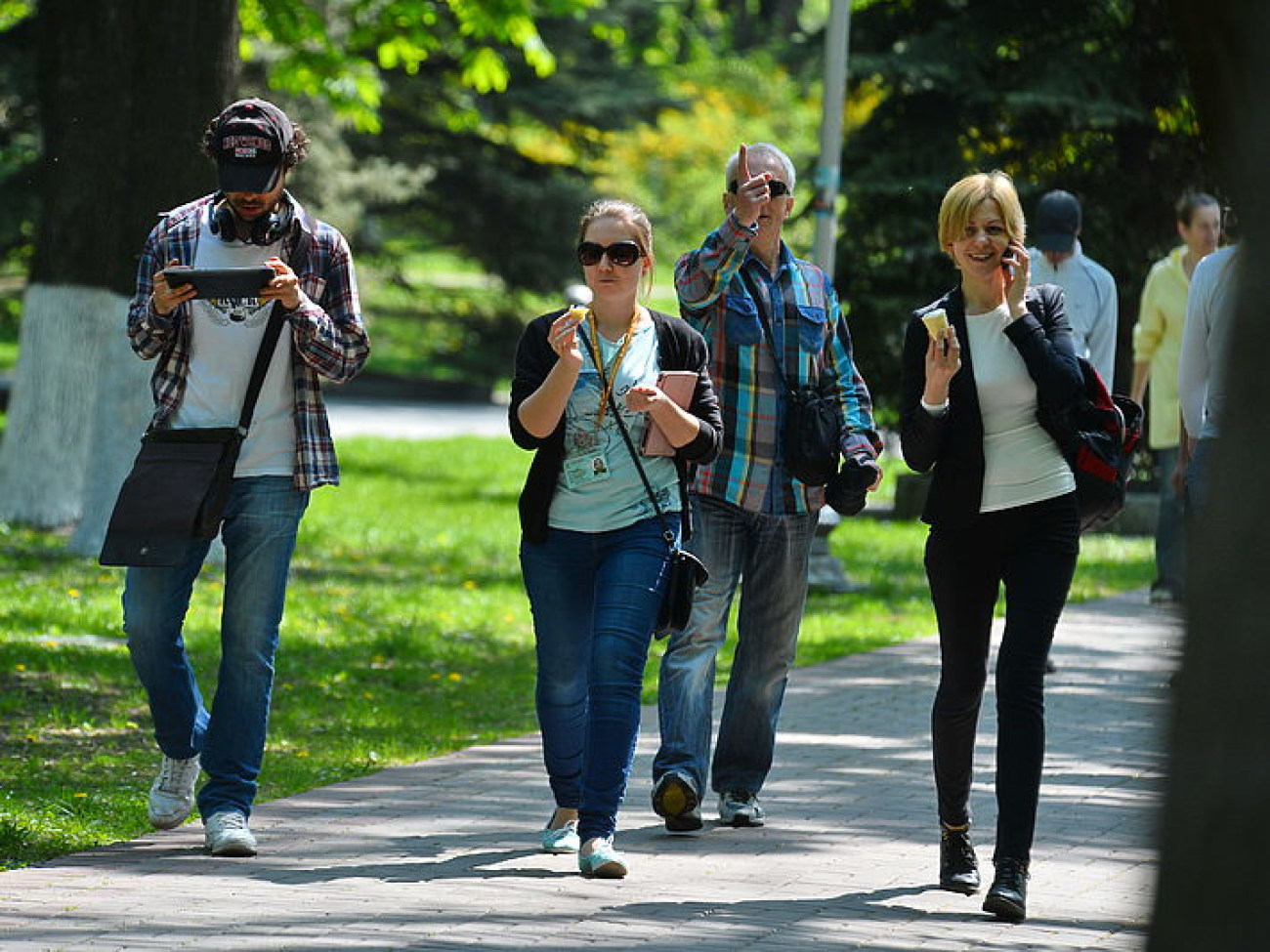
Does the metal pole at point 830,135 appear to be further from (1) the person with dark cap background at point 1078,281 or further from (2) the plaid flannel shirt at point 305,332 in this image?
(2) the plaid flannel shirt at point 305,332

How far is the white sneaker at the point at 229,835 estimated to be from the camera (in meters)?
6.25

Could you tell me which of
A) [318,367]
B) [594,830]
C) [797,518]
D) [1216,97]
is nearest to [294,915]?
[594,830]

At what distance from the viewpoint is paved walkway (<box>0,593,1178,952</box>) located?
5.44 meters

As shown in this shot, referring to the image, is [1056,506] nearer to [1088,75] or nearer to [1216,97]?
[1216,97]

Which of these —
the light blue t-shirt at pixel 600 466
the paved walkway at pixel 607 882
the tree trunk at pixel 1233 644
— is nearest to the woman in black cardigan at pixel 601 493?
the light blue t-shirt at pixel 600 466

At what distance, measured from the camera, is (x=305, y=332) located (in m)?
6.20

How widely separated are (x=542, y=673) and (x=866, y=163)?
43.4 ft

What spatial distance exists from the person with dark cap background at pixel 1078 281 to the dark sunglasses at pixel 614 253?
341cm

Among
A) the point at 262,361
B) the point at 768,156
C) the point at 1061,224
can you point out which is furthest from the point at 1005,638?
the point at 1061,224

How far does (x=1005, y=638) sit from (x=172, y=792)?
251 centimetres

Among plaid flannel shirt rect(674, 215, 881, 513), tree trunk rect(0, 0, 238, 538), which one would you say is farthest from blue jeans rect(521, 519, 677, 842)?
tree trunk rect(0, 0, 238, 538)

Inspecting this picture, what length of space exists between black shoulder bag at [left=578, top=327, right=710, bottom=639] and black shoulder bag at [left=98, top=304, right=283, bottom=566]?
984 millimetres

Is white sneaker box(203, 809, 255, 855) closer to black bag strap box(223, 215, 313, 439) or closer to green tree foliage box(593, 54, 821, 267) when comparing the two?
black bag strap box(223, 215, 313, 439)

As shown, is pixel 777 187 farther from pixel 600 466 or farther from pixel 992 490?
pixel 992 490
